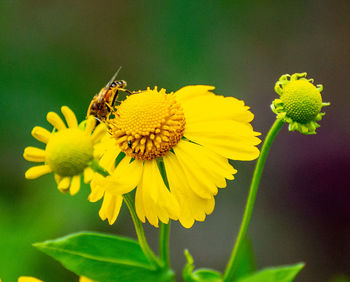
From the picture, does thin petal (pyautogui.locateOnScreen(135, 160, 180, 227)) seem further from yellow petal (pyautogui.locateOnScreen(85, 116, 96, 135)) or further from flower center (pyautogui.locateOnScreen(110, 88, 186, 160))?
yellow petal (pyautogui.locateOnScreen(85, 116, 96, 135))

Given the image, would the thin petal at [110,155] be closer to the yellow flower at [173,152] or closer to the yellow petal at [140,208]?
the yellow flower at [173,152]

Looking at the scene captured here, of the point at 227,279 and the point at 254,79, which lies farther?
the point at 254,79

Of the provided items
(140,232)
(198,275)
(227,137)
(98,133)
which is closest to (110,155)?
(98,133)

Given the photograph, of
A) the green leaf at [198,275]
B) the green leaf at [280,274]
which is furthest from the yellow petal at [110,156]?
the green leaf at [280,274]

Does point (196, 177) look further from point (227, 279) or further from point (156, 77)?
point (156, 77)

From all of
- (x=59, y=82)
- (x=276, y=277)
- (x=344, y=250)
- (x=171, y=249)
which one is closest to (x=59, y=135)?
(x=276, y=277)

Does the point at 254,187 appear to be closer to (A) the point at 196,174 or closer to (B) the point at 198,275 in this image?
(A) the point at 196,174
